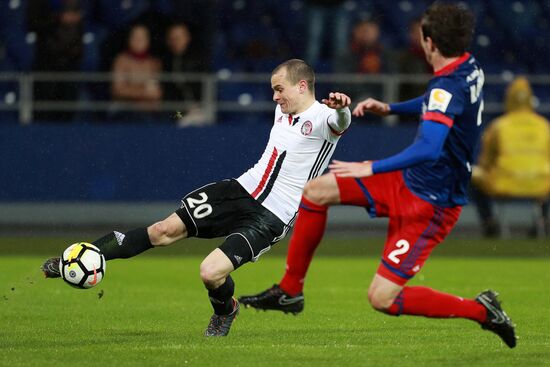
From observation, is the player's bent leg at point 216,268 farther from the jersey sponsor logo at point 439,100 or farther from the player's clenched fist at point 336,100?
the jersey sponsor logo at point 439,100

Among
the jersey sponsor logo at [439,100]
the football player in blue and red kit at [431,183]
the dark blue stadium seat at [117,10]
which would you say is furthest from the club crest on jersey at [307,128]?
the dark blue stadium seat at [117,10]

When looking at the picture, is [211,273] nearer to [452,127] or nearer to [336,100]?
[336,100]

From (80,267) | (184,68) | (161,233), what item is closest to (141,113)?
(184,68)

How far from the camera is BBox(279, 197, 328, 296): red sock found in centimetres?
771

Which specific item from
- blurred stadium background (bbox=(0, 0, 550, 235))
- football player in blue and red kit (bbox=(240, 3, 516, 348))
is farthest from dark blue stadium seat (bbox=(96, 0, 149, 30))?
football player in blue and red kit (bbox=(240, 3, 516, 348))

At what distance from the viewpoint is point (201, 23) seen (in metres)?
18.3

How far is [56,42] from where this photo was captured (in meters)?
17.6

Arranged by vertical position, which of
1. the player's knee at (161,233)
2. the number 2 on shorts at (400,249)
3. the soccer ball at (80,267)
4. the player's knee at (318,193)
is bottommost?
the soccer ball at (80,267)

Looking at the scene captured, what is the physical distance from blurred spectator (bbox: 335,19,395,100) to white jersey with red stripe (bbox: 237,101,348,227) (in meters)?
9.72

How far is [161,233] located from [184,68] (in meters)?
9.62

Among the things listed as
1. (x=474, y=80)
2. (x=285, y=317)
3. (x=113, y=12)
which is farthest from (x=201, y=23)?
(x=474, y=80)

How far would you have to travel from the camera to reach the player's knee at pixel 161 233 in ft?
26.9

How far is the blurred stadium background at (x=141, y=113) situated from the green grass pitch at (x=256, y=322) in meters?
3.67

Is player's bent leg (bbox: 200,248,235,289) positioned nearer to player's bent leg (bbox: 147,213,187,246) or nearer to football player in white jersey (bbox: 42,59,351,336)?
football player in white jersey (bbox: 42,59,351,336)
